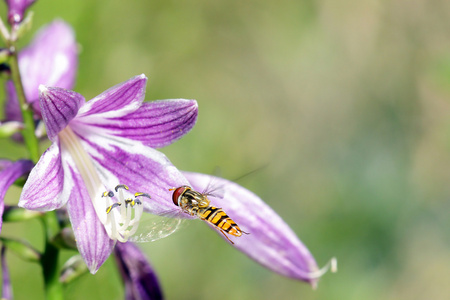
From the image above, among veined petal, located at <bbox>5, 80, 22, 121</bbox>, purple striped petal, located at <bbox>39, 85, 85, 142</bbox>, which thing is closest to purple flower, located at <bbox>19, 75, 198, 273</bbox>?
purple striped petal, located at <bbox>39, 85, 85, 142</bbox>

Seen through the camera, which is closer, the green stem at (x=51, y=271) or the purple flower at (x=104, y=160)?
the purple flower at (x=104, y=160)

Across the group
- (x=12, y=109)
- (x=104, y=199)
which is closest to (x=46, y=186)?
(x=104, y=199)

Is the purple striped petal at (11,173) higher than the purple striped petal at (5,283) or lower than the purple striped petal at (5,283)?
higher

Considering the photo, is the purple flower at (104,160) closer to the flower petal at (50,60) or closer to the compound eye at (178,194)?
the compound eye at (178,194)

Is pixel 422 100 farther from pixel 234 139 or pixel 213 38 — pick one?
pixel 213 38

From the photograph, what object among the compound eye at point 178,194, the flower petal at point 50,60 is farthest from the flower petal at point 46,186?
the flower petal at point 50,60

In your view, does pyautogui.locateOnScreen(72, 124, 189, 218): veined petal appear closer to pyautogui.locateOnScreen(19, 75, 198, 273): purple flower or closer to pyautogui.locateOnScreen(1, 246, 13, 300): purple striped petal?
Result: pyautogui.locateOnScreen(19, 75, 198, 273): purple flower
